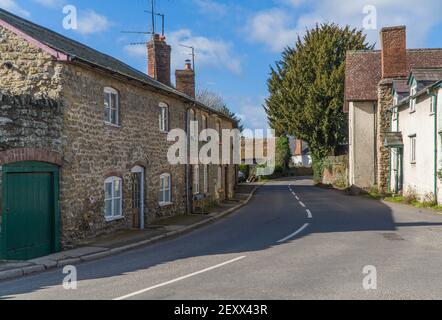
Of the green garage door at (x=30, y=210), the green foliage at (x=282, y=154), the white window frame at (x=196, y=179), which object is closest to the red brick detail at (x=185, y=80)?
the white window frame at (x=196, y=179)

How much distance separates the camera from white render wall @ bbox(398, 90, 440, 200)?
918 inches

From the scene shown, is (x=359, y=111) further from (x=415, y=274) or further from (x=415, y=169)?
(x=415, y=274)

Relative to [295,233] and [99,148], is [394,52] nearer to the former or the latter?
[295,233]

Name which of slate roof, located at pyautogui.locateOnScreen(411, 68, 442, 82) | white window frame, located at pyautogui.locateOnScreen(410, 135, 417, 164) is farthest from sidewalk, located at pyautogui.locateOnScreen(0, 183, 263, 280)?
slate roof, located at pyautogui.locateOnScreen(411, 68, 442, 82)

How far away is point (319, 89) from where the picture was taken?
46.8 meters

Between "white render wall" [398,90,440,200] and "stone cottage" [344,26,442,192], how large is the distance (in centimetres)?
270

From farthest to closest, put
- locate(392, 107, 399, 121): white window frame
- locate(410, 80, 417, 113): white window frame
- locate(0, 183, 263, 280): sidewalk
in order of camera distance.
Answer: locate(392, 107, 399, 121): white window frame
locate(410, 80, 417, 113): white window frame
locate(0, 183, 263, 280): sidewalk

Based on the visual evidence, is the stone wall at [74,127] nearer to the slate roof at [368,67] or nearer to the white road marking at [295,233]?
the white road marking at [295,233]

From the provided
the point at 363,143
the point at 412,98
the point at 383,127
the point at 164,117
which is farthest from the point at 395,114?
the point at 164,117

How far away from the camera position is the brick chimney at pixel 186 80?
28.5 metres

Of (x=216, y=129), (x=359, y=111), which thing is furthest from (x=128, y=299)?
(x=359, y=111)

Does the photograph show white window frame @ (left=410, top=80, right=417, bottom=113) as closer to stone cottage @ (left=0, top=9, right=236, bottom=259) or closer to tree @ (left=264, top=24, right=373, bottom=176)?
stone cottage @ (left=0, top=9, right=236, bottom=259)

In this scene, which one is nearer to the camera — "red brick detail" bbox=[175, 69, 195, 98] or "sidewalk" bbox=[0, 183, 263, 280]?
"sidewalk" bbox=[0, 183, 263, 280]

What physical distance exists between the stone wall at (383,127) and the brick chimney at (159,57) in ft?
49.2
